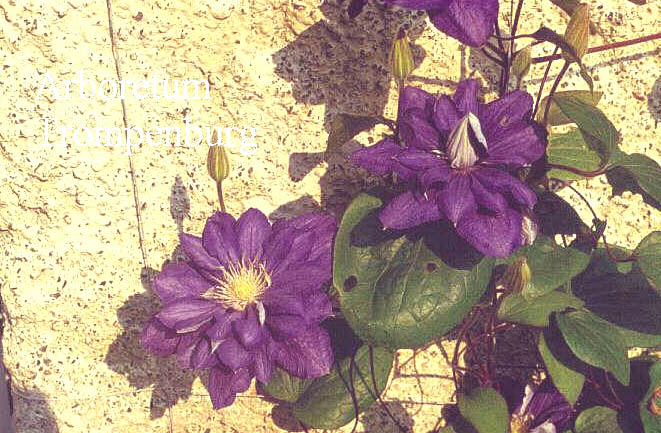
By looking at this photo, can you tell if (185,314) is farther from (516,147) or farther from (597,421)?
(597,421)

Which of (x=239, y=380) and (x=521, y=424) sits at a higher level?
(x=239, y=380)

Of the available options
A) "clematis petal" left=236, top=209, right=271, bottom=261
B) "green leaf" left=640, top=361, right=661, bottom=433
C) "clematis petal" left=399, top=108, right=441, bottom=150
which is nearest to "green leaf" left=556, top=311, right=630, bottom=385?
"green leaf" left=640, top=361, right=661, bottom=433

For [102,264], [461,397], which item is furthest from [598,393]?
[102,264]

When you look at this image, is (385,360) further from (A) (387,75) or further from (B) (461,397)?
(A) (387,75)

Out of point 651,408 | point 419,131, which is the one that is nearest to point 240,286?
point 419,131

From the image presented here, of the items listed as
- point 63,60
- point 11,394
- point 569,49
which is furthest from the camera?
point 11,394

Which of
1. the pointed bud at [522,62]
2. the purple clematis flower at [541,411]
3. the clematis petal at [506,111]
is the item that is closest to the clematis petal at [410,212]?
the clematis petal at [506,111]

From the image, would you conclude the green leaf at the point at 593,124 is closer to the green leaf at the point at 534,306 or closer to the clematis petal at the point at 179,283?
the green leaf at the point at 534,306
